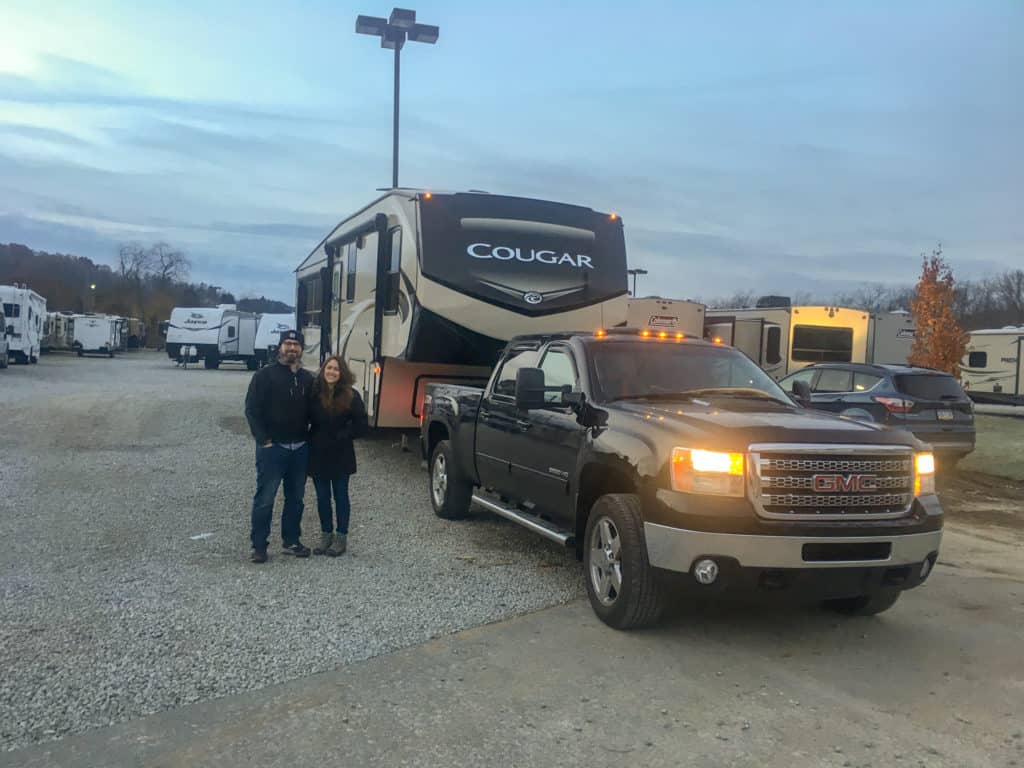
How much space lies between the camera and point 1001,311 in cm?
7150

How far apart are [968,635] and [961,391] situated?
22.9ft

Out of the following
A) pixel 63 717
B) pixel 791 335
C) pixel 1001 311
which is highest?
pixel 1001 311

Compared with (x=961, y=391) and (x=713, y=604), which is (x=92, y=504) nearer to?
(x=713, y=604)

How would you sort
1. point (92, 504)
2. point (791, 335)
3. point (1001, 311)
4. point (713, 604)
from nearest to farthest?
point (713, 604), point (92, 504), point (791, 335), point (1001, 311)

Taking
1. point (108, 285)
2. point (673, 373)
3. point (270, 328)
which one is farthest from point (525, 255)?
Answer: point (108, 285)

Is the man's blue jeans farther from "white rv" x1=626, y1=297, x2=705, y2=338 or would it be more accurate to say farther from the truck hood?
"white rv" x1=626, y1=297, x2=705, y2=338

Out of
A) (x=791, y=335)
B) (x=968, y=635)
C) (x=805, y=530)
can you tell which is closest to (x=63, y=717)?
(x=805, y=530)

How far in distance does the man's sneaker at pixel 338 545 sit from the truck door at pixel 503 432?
135cm

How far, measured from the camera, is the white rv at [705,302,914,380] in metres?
19.7

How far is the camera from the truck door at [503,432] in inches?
269

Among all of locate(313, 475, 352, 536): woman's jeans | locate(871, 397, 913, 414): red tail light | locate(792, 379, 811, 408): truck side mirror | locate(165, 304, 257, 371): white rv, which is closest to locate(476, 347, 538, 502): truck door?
locate(313, 475, 352, 536): woman's jeans

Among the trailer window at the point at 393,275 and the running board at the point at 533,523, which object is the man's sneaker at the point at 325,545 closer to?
the running board at the point at 533,523

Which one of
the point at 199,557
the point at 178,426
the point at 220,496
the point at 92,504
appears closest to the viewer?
the point at 199,557

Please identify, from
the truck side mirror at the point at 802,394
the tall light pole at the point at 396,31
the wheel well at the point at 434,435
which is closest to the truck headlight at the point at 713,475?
the truck side mirror at the point at 802,394
